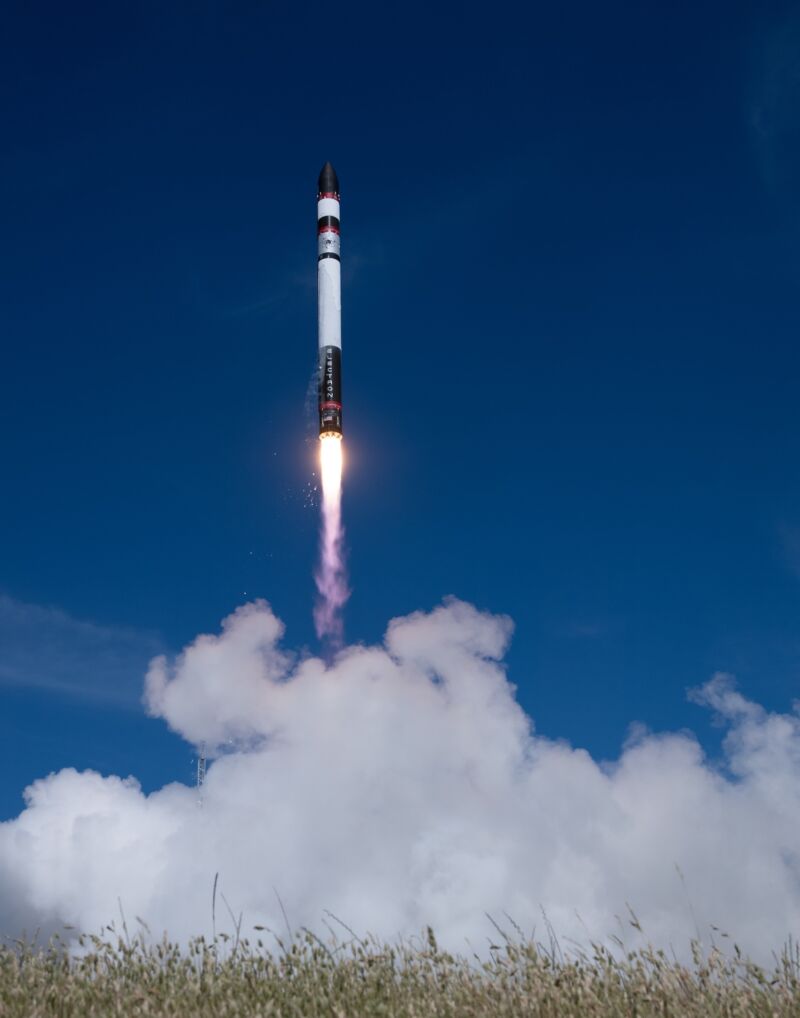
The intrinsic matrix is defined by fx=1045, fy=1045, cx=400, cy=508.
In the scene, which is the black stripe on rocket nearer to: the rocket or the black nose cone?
the rocket

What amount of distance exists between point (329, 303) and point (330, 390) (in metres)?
5.41

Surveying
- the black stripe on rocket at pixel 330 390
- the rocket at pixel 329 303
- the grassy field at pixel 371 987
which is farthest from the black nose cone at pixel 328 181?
the grassy field at pixel 371 987

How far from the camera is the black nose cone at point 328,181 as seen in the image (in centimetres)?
5800

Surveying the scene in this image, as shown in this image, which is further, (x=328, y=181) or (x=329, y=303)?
(x=328, y=181)

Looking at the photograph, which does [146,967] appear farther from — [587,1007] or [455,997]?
[587,1007]

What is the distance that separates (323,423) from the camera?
50.6 m

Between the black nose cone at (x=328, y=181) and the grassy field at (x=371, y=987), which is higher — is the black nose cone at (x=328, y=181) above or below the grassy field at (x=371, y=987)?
above

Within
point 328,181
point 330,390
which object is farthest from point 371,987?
point 328,181

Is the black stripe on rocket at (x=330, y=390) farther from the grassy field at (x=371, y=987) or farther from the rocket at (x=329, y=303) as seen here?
the grassy field at (x=371, y=987)

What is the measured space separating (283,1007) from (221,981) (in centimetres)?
93

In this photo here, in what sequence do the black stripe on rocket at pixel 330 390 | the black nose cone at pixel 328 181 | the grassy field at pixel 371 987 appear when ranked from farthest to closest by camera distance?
the black nose cone at pixel 328 181, the black stripe on rocket at pixel 330 390, the grassy field at pixel 371 987

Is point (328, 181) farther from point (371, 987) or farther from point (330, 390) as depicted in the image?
point (371, 987)

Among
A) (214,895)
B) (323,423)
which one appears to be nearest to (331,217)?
(323,423)

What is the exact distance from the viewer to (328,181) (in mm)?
57969
